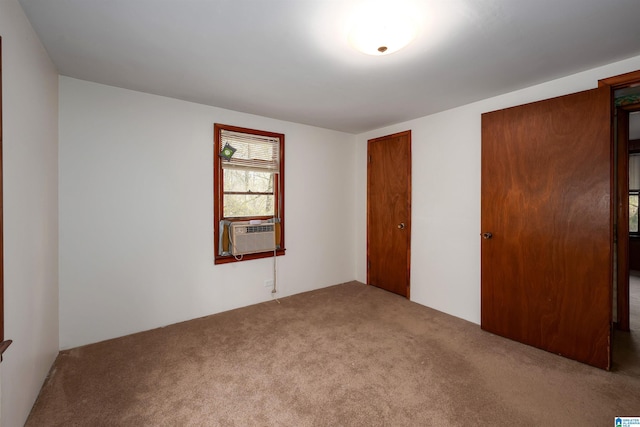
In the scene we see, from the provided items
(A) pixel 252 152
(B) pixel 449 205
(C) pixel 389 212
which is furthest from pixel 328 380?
(A) pixel 252 152

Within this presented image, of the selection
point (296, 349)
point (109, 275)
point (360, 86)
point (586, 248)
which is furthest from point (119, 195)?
point (586, 248)

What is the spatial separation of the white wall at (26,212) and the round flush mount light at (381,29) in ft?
5.82

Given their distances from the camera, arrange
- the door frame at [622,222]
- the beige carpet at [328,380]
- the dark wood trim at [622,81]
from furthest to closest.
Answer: the door frame at [622,222] → the dark wood trim at [622,81] → the beige carpet at [328,380]

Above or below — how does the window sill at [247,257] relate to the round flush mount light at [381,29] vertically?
below

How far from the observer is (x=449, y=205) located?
3.20 meters

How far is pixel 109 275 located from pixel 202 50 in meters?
2.15

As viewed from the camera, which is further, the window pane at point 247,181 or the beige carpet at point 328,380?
the window pane at point 247,181

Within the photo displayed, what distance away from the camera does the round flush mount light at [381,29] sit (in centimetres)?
153

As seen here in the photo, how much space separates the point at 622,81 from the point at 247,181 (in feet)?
11.4

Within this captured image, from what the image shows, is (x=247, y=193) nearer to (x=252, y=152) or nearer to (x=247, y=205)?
A: (x=247, y=205)

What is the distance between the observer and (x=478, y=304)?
9.67 feet

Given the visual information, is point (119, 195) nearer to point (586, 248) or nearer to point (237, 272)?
point (237, 272)

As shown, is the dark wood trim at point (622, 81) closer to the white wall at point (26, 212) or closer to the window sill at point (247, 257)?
the window sill at point (247, 257)

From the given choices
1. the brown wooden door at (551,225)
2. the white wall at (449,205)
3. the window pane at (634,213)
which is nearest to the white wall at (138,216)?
the white wall at (449,205)
